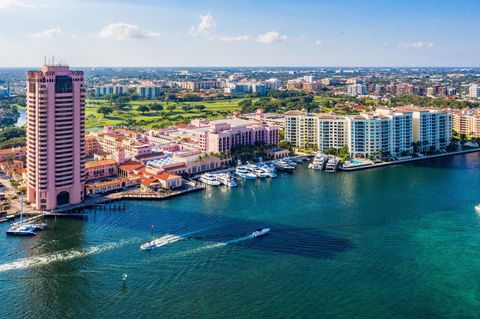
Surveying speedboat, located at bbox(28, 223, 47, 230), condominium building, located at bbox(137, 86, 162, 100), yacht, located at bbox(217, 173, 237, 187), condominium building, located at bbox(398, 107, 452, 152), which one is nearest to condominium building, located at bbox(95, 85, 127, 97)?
condominium building, located at bbox(137, 86, 162, 100)

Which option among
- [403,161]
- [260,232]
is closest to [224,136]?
[403,161]

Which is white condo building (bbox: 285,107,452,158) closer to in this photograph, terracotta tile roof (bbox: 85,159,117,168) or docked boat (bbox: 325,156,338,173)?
docked boat (bbox: 325,156,338,173)

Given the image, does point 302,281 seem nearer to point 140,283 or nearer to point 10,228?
point 140,283

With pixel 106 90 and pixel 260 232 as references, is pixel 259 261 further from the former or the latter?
pixel 106 90

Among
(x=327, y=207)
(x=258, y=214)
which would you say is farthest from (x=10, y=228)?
(x=327, y=207)

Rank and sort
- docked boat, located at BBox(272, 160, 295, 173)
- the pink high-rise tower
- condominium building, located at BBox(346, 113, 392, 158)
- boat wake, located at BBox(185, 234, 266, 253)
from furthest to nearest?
condominium building, located at BBox(346, 113, 392, 158), docked boat, located at BBox(272, 160, 295, 173), the pink high-rise tower, boat wake, located at BBox(185, 234, 266, 253)
